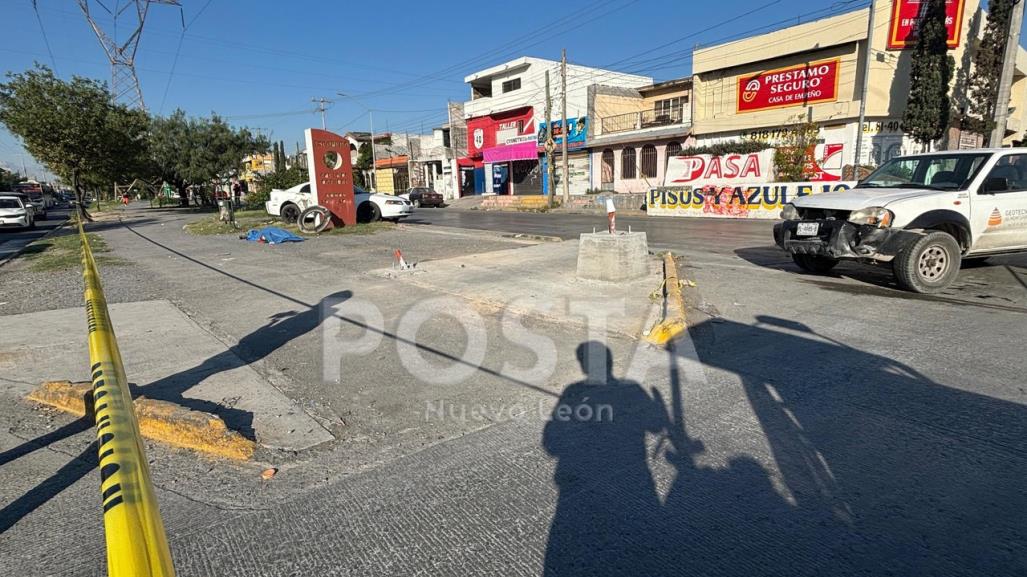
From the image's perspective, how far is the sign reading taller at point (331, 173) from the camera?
56.9ft

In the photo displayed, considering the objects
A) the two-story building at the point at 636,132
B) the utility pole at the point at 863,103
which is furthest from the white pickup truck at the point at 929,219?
the two-story building at the point at 636,132

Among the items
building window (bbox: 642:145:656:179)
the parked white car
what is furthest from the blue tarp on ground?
building window (bbox: 642:145:656:179)

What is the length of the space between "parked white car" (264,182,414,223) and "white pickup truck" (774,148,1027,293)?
15.1m

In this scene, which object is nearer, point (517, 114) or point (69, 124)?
point (69, 124)

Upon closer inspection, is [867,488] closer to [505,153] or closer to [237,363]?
[237,363]

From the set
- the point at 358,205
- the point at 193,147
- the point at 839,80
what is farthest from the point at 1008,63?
the point at 193,147

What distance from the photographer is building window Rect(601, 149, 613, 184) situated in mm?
35281

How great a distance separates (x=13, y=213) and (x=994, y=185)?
31.7 metres

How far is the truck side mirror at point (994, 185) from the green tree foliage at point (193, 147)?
4311cm

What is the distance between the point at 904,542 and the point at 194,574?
3092 mm

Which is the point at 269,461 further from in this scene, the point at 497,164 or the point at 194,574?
the point at 497,164

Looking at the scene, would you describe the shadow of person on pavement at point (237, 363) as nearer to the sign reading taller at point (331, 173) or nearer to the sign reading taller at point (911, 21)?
the sign reading taller at point (331, 173)

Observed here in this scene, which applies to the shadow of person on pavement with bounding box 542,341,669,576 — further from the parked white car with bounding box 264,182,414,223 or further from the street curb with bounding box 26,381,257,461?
the parked white car with bounding box 264,182,414,223

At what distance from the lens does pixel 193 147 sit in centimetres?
3934
